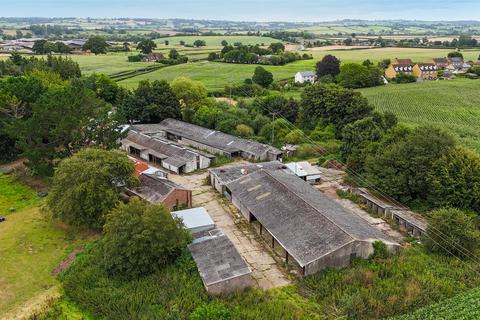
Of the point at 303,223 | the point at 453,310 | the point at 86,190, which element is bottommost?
the point at 453,310

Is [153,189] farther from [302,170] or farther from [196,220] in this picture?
[302,170]

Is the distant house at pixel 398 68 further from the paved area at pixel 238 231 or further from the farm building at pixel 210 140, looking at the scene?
the paved area at pixel 238 231

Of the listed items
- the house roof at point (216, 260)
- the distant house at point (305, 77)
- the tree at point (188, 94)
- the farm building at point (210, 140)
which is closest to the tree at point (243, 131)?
the farm building at point (210, 140)

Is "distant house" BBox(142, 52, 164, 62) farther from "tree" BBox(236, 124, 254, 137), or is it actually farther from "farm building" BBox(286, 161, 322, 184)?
"farm building" BBox(286, 161, 322, 184)

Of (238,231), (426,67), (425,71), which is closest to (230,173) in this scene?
(238,231)

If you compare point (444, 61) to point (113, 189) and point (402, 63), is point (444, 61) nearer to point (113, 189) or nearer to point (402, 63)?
point (402, 63)
